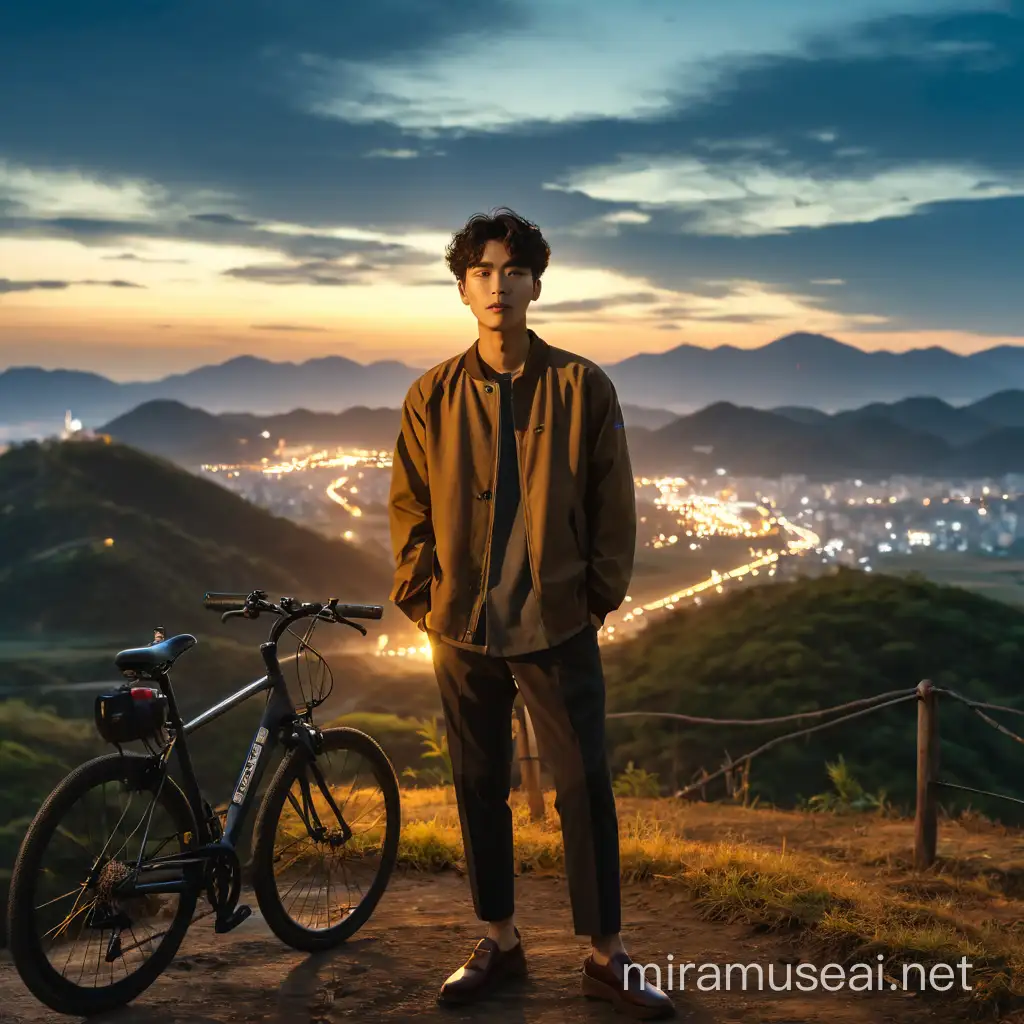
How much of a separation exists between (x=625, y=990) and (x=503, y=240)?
2.35m

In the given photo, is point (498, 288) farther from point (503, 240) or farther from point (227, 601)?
point (227, 601)

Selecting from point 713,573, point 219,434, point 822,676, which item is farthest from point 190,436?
point 822,676

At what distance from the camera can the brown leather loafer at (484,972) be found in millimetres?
4020

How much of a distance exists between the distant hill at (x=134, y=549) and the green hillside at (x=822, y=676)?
35.8m

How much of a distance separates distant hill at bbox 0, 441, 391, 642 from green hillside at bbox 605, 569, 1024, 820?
117 ft

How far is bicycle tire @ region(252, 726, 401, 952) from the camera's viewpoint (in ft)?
14.4

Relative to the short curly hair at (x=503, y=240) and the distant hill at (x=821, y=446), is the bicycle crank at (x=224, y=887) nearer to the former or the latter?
the short curly hair at (x=503, y=240)

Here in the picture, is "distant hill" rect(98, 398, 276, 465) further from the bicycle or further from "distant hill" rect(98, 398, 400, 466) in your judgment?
the bicycle

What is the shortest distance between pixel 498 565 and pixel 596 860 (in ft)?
3.18

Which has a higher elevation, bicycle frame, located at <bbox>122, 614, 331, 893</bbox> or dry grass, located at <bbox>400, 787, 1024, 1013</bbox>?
bicycle frame, located at <bbox>122, 614, 331, 893</bbox>

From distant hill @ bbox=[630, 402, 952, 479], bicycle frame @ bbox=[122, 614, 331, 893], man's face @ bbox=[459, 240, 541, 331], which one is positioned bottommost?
bicycle frame @ bbox=[122, 614, 331, 893]

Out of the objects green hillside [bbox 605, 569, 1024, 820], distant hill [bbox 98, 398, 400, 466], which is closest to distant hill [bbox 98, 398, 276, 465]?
distant hill [bbox 98, 398, 400, 466]

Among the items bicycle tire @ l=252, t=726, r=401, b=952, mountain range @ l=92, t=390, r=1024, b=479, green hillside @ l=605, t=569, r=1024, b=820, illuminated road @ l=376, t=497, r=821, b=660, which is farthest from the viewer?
mountain range @ l=92, t=390, r=1024, b=479

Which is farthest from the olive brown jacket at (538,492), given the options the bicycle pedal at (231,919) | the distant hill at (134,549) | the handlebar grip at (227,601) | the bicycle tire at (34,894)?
the distant hill at (134,549)
